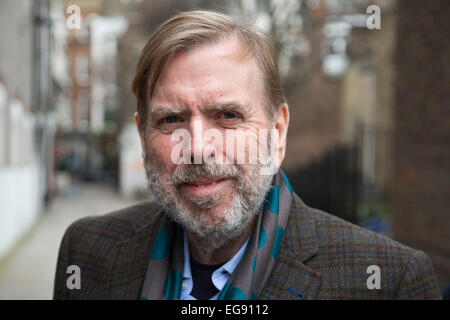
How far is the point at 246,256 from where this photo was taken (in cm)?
164

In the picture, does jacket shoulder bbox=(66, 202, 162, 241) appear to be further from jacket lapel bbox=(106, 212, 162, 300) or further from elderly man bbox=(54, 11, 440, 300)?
elderly man bbox=(54, 11, 440, 300)

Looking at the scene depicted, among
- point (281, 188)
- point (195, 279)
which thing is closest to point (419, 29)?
point (281, 188)

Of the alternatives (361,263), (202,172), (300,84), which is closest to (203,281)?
(202,172)

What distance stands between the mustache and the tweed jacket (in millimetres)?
370

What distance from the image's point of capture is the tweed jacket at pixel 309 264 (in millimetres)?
1637

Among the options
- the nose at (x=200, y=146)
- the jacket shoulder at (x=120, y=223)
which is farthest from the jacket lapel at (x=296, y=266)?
the jacket shoulder at (x=120, y=223)

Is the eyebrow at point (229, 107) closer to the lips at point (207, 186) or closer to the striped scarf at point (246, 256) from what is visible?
the lips at point (207, 186)

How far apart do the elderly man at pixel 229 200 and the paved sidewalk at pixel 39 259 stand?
142 centimetres

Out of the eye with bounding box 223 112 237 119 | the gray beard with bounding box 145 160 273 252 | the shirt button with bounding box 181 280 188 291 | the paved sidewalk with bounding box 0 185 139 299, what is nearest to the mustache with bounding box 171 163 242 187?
the gray beard with bounding box 145 160 273 252

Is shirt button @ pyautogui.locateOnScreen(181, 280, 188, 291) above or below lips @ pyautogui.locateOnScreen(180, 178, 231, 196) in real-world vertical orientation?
below

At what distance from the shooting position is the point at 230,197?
5.18 ft

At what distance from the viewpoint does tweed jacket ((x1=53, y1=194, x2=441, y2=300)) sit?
5.37ft

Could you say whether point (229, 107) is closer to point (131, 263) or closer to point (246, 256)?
point (246, 256)
